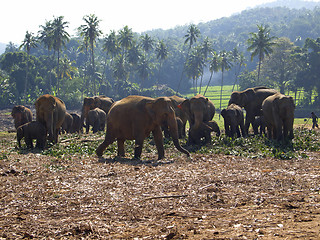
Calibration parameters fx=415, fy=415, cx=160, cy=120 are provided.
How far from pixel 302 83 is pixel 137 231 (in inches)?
3241

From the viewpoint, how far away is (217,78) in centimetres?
17262

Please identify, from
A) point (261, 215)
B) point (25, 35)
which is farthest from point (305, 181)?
point (25, 35)

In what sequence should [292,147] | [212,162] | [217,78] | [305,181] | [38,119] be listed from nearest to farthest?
1. [305,181]
2. [212,162]
3. [292,147]
4. [38,119]
5. [217,78]

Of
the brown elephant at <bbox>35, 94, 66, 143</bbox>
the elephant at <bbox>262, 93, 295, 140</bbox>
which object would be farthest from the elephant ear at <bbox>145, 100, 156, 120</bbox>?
the elephant at <bbox>262, 93, 295, 140</bbox>

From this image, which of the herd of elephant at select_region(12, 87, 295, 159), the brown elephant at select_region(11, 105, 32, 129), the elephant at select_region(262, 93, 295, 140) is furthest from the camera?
the brown elephant at select_region(11, 105, 32, 129)

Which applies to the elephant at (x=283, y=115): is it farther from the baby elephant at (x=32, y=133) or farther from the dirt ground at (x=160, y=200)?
the baby elephant at (x=32, y=133)

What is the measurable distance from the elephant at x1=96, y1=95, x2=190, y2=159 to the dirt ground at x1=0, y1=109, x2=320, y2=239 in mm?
1282

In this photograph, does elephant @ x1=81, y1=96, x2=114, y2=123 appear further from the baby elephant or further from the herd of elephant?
the baby elephant

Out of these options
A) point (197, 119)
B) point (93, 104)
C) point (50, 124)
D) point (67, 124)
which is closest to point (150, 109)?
point (197, 119)

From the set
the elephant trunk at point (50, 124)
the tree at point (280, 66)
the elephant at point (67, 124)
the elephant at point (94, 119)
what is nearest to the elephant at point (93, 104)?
the elephant at point (67, 124)

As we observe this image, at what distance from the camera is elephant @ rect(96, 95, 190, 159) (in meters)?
15.2

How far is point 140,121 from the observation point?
50.5 feet

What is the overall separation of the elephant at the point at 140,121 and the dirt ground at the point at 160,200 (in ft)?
4.21

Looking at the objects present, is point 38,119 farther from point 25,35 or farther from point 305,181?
point 25,35
